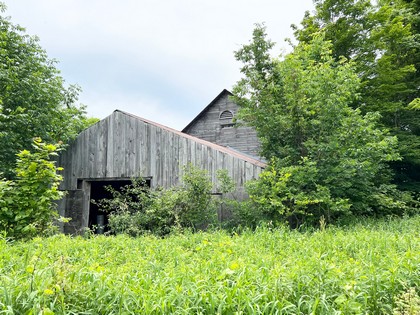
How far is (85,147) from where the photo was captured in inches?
430

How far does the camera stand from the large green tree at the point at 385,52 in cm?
1292

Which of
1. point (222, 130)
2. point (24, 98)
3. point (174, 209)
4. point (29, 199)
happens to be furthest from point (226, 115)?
point (29, 199)

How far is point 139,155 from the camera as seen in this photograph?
1024 cm

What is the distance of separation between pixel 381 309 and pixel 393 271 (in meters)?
0.42

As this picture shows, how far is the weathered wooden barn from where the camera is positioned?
31.4ft

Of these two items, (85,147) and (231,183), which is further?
(85,147)

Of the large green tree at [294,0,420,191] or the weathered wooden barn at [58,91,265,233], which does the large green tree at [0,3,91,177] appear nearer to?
the weathered wooden barn at [58,91,265,233]

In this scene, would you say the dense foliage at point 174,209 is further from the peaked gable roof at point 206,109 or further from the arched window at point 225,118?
the peaked gable roof at point 206,109

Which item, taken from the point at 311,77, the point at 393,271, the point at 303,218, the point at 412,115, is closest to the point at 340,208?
the point at 303,218

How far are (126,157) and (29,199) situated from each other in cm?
531

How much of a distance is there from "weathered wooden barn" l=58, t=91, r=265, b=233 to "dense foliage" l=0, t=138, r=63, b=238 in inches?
166

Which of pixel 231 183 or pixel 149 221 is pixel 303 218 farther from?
pixel 149 221

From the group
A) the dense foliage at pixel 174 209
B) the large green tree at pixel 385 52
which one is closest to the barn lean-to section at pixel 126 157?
the dense foliage at pixel 174 209

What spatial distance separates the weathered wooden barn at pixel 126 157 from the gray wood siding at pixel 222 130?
5380mm
